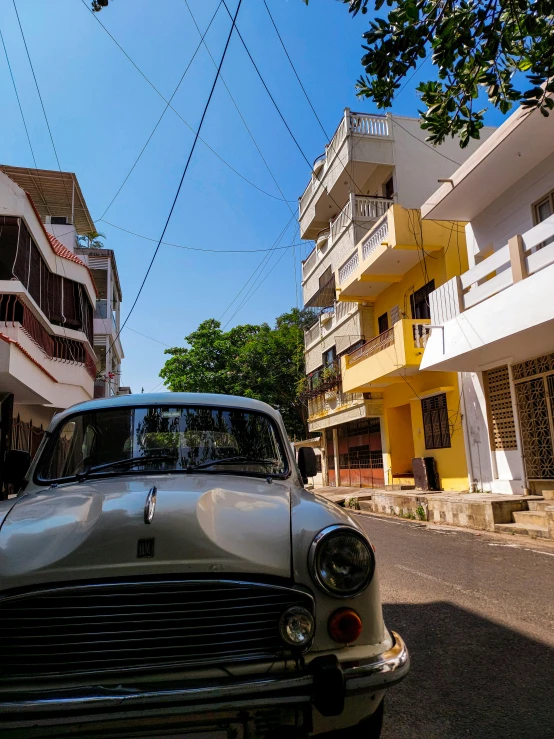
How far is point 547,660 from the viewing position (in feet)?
10.6

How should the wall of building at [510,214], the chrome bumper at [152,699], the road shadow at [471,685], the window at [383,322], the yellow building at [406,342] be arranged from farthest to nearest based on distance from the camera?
the window at [383,322] → the yellow building at [406,342] → the wall of building at [510,214] → the road shadow at [471,685] → the chrome bumper at [152,699]

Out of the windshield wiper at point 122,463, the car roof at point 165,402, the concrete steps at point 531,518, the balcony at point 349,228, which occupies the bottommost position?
the concrete steps at point 531,518

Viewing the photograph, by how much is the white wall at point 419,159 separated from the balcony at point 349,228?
0.89m

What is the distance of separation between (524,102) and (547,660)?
4.09m

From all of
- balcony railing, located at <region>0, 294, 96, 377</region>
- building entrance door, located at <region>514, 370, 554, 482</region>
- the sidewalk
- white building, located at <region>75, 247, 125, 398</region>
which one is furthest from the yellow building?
white building, located at <region>75, 247, 125, 398</region>

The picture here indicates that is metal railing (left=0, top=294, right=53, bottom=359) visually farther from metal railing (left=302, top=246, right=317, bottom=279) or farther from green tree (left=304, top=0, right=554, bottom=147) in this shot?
metal railing (left=302, top=246, right=317, bottom=279)

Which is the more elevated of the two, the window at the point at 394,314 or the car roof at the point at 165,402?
the window at the point at 394,314

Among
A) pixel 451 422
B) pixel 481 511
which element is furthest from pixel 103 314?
pixel 481 511

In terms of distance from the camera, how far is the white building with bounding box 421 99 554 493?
9062mm

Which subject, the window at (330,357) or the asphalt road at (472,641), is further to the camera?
the window at (330,357)

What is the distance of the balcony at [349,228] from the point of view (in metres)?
18.5

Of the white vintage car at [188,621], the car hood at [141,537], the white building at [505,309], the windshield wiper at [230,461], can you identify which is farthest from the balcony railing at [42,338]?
the white vintage car at [188,621]

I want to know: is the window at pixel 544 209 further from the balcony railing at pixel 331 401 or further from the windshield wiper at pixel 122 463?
the windshield wiper at pixel 122 463

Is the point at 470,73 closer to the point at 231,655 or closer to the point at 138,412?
the point at 138,412
